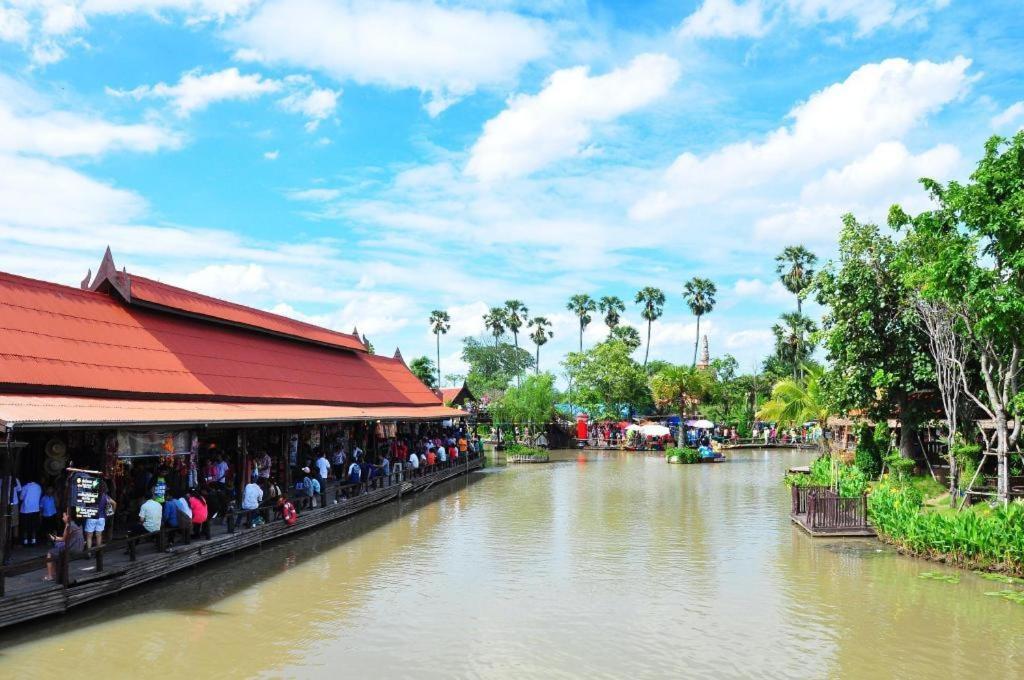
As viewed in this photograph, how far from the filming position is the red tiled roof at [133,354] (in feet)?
48.9

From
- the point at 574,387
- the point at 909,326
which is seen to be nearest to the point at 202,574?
the point at 909,326

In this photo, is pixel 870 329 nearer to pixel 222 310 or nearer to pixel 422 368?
pixel 222 310

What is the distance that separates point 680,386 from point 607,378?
6933 mm

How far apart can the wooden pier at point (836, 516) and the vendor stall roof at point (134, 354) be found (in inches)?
602

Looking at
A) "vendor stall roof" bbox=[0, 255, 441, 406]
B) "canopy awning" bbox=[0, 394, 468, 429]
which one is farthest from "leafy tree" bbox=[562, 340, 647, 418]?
"canopy awning" bbox=[0, 394, 468, 429]

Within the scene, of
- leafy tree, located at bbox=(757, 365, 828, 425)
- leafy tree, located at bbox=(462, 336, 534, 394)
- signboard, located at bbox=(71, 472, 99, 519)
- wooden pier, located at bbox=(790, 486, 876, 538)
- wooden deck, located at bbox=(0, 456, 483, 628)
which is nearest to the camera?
wooden deck, located at bbox=(0, 456, 483, 628)

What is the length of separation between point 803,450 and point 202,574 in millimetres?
49070

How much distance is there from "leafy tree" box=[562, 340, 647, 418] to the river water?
36.9 meters

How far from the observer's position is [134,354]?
58.9 ft

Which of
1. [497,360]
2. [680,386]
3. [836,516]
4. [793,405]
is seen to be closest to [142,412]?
[836,516]

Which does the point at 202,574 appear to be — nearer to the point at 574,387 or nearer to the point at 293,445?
the point at 293,445

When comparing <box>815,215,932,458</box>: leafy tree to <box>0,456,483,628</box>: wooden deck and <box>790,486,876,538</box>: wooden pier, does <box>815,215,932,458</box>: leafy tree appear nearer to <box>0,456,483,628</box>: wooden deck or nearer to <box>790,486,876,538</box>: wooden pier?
<box>790,486,876,538</box>: wooden pier

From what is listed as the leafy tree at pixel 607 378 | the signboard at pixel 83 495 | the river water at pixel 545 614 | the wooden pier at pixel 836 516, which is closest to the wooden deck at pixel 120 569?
the river water at pixel 545 614

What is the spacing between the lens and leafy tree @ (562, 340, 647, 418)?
57.5m
